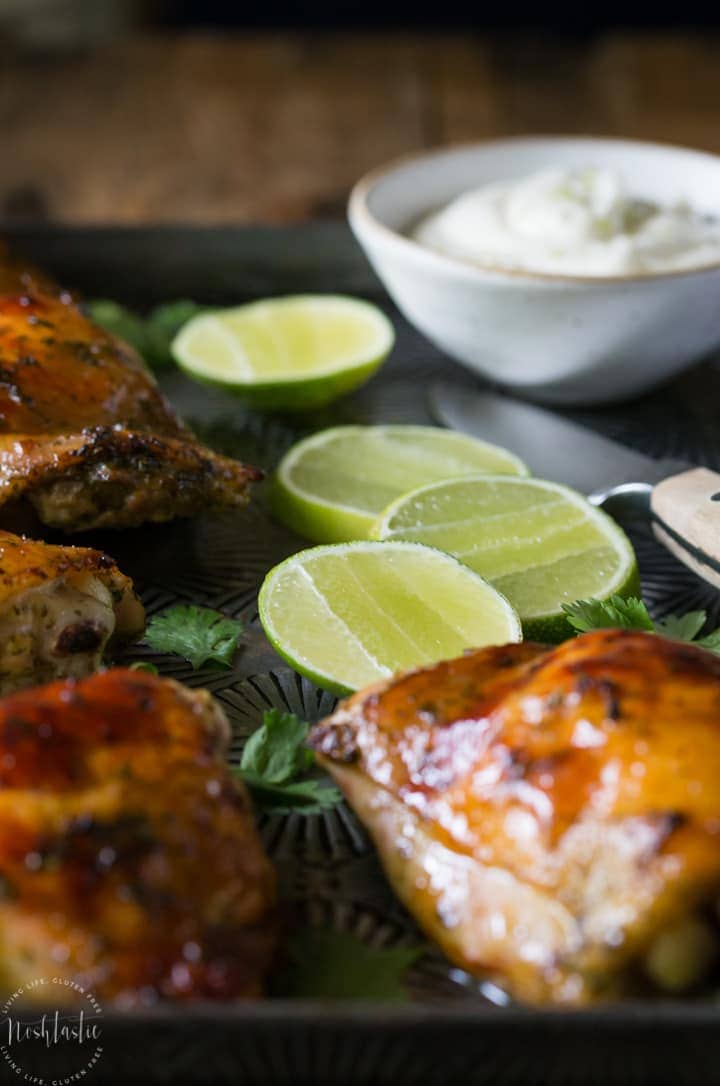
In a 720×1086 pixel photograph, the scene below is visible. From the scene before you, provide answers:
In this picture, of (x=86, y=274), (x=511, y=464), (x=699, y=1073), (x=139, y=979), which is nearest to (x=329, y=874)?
(x=139, y=979)

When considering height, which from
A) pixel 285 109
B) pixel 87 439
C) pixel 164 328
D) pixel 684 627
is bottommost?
pixel 285 109

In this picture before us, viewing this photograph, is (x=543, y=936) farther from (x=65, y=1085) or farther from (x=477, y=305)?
(x=477, y=305)

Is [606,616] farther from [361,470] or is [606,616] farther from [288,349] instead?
[288,349]

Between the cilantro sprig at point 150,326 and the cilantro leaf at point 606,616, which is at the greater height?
the cilantro leaf at point 606,616

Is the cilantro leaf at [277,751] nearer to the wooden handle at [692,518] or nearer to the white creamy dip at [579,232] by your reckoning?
the wooden handle at [692,518]

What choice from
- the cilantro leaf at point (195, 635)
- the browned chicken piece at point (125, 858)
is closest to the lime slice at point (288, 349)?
the cilantro leaf at point (195, 635)

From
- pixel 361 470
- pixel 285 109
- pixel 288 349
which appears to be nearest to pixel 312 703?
pixel 361 470
